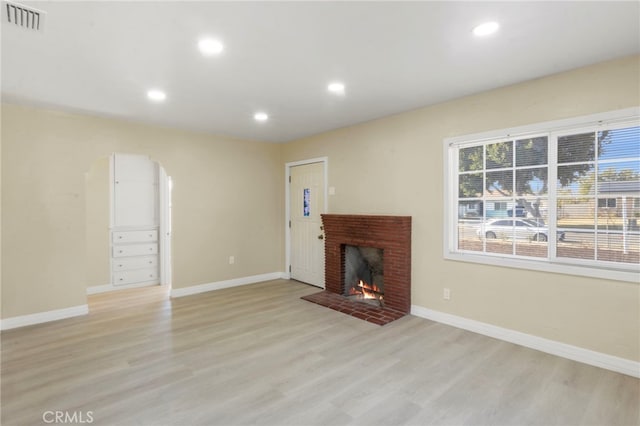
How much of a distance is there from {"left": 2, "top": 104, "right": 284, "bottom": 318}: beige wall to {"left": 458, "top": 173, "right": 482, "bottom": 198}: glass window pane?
3463 millimetres

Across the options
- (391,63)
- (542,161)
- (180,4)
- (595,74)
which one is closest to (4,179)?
(180,4)

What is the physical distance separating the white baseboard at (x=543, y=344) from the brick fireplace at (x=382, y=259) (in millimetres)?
382

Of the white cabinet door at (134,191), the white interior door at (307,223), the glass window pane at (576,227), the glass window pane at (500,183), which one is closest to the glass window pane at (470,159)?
the glass window pane at (500,183)

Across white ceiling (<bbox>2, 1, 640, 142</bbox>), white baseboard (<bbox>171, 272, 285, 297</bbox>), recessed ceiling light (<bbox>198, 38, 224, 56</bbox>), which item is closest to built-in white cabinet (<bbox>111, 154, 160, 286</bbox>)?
white baseboard (<bbox>171, 272, 285, 297</bbox>)

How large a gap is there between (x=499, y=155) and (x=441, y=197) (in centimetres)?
72

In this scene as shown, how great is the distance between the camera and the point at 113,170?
17.5 ft

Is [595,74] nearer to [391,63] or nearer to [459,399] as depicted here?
[391,63]

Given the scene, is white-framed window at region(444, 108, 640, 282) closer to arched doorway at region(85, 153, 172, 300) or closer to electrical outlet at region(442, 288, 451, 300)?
electrical outlet at region(442, 288, 451, 300)

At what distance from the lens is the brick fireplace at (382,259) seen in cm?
390

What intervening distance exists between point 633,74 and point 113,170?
661 cm

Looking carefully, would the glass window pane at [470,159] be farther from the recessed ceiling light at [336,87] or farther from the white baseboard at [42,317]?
the white baseboard at [42,317]

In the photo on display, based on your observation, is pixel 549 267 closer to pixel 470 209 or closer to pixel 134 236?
pixel 470 209

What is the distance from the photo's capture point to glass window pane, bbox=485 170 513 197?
321 centimetres

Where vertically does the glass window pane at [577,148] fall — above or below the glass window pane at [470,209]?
above
